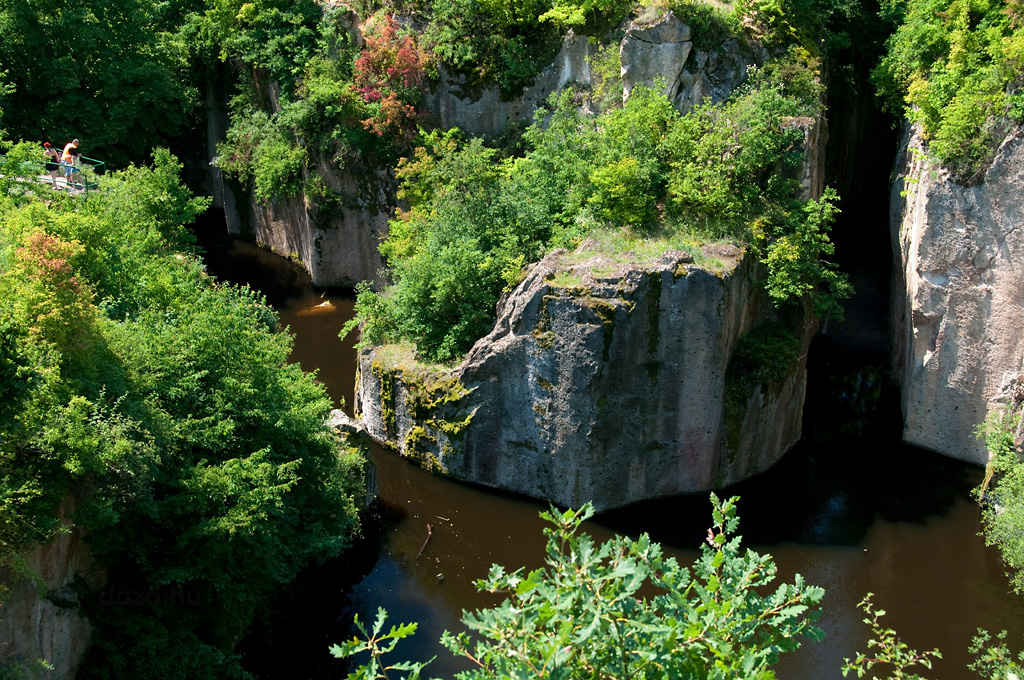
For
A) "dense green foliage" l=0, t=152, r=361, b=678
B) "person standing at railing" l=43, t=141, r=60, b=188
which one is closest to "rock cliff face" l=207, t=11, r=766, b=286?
"person standing at railing" l=43, t=141, r=60, b=188

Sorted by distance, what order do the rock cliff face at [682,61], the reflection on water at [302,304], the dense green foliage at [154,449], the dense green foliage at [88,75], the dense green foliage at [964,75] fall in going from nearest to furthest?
the dense green foliage at [154,449] < the dense green foliage at [964,75] < the rock cliff face at [682,61] < the reflection on water at [302,304] < the dense green foliage at [88,75]

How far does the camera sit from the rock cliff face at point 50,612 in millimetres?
11156

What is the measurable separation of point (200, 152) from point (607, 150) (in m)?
18.9

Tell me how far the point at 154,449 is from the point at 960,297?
15.0 m

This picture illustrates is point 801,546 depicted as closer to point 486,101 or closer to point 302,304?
point 486,101

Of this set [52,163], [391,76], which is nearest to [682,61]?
[391,76]

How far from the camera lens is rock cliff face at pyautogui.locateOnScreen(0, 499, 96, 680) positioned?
11.2 metres

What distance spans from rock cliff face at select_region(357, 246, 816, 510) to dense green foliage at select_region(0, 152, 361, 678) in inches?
103

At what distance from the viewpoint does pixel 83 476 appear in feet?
40.4

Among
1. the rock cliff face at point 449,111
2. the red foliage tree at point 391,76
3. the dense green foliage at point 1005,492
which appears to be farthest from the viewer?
the red foliage tree at point 391,76

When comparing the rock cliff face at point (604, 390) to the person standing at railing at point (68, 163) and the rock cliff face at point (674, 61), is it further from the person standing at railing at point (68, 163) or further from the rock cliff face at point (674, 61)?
the person standing at railing at point (68, 163)

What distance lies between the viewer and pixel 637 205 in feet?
59.1

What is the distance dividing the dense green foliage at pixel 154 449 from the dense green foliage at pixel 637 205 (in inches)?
138

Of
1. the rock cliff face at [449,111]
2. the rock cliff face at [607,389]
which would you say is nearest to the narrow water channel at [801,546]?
the rock cliff face at [607,389]
